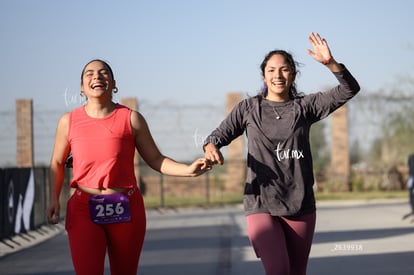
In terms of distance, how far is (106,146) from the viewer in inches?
224

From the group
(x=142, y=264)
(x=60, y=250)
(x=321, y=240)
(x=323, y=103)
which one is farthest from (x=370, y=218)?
(x=323, y=103)

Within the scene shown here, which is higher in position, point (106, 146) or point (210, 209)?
point (106, 146)

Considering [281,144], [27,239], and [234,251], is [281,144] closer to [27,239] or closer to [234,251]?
[234,251]

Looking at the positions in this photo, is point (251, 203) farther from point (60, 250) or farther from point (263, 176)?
point (60, 250)

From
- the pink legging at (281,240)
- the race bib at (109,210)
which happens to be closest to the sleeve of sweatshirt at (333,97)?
the pink legging at (281,240)

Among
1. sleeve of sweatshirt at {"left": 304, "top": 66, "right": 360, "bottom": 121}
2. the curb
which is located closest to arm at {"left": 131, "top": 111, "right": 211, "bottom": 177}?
sleeve of sweatshirt at {"left": 304, "top": 66, "right": 360, "bottom": 121}

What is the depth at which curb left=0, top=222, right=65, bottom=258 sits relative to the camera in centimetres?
1519

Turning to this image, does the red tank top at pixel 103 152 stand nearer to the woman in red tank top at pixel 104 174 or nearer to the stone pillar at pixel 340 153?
the woman in red tank top at pixel 104 174

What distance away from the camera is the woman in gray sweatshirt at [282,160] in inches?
242

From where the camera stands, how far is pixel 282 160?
6.16m

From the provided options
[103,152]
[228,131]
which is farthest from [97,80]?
[228,131]

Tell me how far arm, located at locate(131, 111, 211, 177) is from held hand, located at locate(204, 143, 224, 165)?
0.20ft

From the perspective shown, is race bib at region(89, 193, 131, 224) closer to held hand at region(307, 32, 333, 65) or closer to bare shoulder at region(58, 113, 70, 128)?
bare shoulder at region(58, 113, 70, 128)

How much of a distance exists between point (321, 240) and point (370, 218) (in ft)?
21.7
